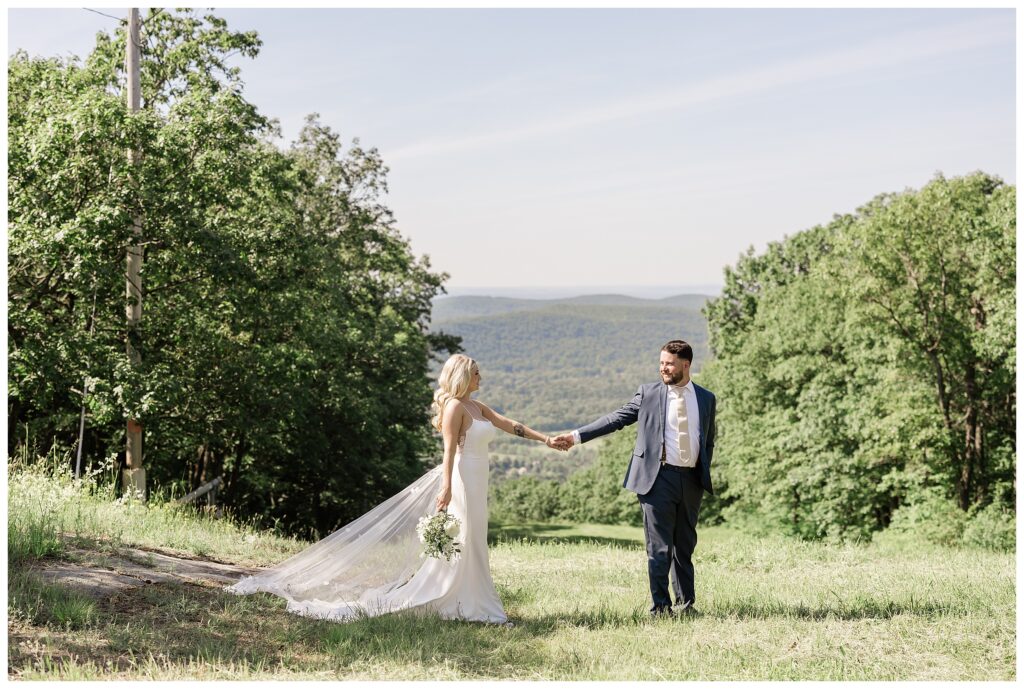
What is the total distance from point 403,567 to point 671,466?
8.59 ft

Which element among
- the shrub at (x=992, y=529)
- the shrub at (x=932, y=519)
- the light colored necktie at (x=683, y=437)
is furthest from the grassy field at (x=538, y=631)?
the shrub at (x=932, y=519)

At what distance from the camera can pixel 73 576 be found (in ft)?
25.8

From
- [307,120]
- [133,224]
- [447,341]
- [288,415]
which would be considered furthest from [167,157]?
[447,341]

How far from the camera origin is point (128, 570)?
8.41 m

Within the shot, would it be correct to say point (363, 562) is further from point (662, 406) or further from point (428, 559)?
point (662, 406)

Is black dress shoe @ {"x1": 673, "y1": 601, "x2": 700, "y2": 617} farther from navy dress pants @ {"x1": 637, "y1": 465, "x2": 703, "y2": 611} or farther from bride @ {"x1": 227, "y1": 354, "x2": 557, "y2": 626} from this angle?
bride @ {"x1": 227, "y1": 354, "x2": 557, "y2": 626}

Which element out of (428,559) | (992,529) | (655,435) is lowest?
(992,529)

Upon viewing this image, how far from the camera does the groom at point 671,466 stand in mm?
7793

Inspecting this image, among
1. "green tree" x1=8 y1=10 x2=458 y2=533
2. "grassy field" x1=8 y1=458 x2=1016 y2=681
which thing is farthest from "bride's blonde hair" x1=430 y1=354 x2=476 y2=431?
"green tree" x1=8 y1=10 x2=458 y2=533

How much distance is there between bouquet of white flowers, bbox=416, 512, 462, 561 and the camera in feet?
25.5

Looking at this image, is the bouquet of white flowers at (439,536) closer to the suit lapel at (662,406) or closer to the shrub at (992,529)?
the suit lapel at (662,406)

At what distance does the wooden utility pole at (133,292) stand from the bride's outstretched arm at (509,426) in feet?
34.9

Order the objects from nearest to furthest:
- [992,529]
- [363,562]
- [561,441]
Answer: [363,562] → [561,441] → [992,529]

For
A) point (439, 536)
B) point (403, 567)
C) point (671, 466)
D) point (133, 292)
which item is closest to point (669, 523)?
point (671, 466)
